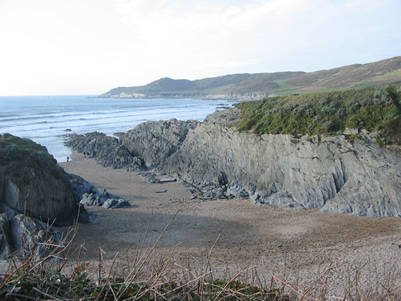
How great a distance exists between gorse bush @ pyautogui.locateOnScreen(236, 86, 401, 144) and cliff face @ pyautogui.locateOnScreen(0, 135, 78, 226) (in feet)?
47.1

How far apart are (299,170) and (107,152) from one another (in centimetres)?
2449

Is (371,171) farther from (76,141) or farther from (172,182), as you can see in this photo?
(76,141)

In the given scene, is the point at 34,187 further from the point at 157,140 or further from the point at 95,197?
the point at 157,140

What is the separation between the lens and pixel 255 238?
54.7 ft

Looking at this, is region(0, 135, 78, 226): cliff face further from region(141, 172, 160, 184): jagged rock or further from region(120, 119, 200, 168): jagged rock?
region(120, 119, 200, 168): jagged rock

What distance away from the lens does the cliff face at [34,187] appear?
15164 mm

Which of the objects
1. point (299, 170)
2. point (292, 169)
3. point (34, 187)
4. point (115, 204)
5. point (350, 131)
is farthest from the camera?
point (292, 169)

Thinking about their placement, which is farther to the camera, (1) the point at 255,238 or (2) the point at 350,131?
(2) the point at 350,131

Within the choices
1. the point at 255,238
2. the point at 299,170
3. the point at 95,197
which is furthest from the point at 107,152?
the point at 255,238

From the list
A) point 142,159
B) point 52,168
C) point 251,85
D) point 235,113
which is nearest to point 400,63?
point 235,113

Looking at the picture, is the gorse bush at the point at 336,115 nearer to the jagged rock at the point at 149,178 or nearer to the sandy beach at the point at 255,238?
the sandy beach at the point at 255,238

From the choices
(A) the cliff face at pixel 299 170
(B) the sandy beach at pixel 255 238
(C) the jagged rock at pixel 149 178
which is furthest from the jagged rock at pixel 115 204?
(A) the cliff face at pixel 299 170

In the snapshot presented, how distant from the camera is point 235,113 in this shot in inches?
1270

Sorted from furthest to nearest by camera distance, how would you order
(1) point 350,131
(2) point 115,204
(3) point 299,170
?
(3) point 299,170
(2) point 115,204
(1) point 350,131
